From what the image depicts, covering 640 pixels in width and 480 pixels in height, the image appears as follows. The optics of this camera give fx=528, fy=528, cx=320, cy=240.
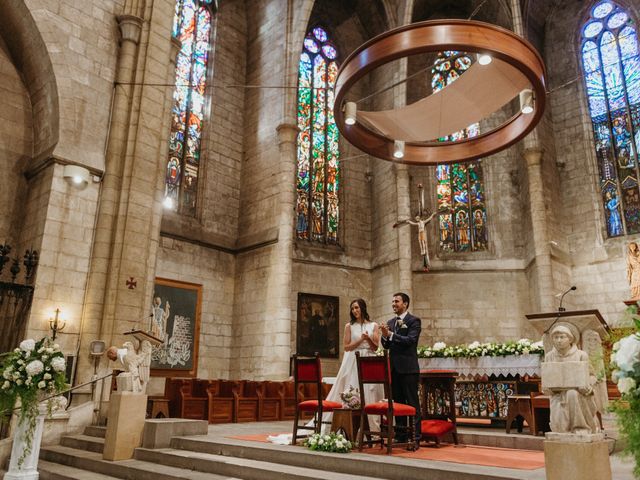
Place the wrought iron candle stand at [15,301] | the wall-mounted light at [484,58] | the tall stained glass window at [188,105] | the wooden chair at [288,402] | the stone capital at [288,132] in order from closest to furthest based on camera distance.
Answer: the wall-mounted light at [484,58], the wrought iron candle stand at [15,301], the wooden chair at [288,402], the stone capital at [288,132], the tall stained glass window at [188,105]

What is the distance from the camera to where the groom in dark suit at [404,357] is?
5523mm

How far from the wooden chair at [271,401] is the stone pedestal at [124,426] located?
4.50 m

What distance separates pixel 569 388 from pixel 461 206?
13.3 meters

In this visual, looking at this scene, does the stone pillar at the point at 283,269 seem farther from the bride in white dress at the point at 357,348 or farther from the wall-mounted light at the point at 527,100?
the wall-mounted light at the point at 527,100

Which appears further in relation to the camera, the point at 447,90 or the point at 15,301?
the point at 15,301

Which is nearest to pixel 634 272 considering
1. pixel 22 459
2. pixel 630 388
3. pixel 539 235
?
pixel 539 235

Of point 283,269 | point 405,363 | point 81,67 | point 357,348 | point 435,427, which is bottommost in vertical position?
point 435,427

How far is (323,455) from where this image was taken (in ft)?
16.3

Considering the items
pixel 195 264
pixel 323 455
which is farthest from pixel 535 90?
pixel 195 264

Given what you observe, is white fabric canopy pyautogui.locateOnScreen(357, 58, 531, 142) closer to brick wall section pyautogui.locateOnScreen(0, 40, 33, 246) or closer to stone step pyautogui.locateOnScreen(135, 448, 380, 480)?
stone step pyautogui.locateOnScreen(135, 448, 380, 480)

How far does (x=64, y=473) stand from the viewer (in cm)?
580

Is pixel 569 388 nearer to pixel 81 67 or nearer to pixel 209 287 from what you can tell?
pixel 81 67

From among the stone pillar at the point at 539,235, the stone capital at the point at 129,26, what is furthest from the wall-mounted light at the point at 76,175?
the stone pillar at the point at 539,235

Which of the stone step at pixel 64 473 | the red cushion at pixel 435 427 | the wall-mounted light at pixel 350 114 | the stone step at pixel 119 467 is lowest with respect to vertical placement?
the stone step at pixel 64 473
